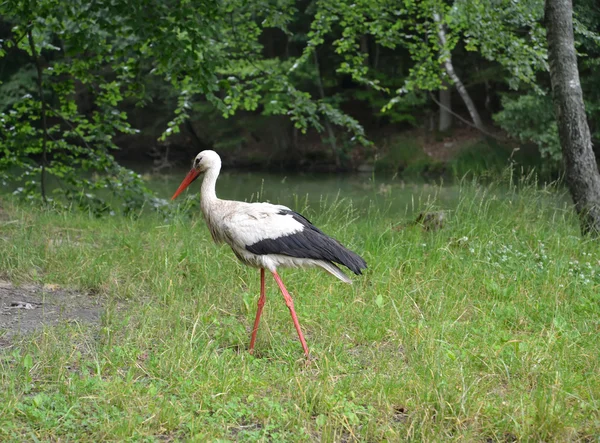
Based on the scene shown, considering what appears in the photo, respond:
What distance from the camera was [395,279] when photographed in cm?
606

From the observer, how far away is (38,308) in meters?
5.30

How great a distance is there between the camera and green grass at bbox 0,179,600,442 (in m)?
3.57

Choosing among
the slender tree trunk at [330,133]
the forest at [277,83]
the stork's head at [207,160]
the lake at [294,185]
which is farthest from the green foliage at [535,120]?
the stork's head at [207,160]

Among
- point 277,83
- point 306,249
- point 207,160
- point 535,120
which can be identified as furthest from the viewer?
point 535,120

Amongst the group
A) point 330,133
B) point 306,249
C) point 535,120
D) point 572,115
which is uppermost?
point 572,115

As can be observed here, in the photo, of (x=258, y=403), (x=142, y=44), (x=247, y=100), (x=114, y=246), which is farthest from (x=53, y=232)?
(x=258, y=403)

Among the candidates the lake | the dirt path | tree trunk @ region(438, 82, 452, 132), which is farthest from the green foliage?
the dirt path

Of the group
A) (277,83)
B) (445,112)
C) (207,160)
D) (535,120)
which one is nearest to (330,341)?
(207,160)

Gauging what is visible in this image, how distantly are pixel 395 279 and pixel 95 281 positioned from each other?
2.34 meters

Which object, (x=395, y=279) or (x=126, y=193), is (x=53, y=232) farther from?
(x=395, y=279)

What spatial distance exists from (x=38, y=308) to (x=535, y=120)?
16.8 meters

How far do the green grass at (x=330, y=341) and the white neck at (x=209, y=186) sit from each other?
76 cm

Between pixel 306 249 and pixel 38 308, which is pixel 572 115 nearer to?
pixel 306 249

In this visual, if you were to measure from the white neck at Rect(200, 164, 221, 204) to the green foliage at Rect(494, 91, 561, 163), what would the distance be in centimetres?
1487
